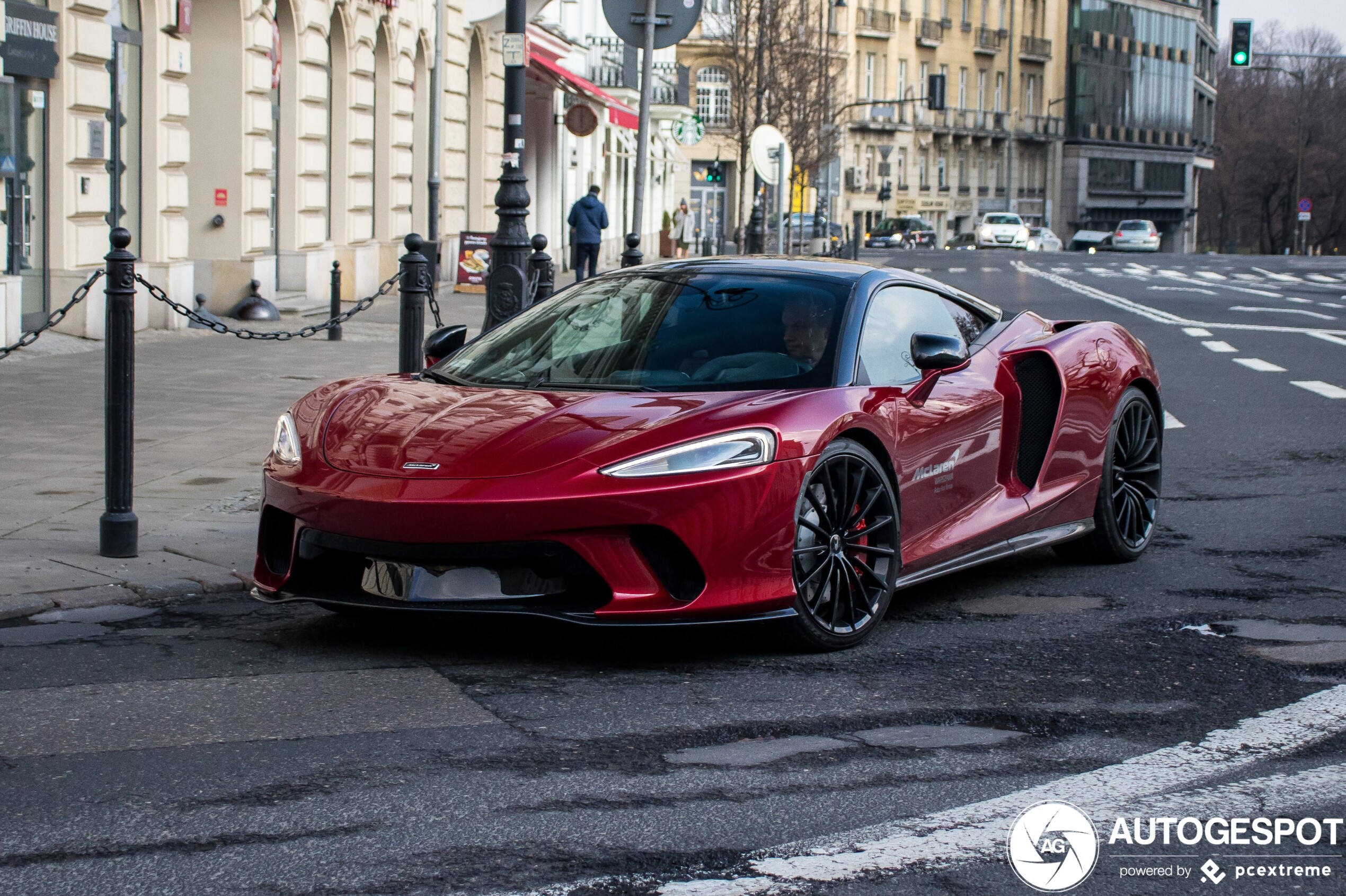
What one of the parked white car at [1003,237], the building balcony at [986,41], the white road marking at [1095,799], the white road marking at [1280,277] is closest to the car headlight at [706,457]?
the white road marking at [1095,799]

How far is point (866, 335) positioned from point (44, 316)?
12.0 meters

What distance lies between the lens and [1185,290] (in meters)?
33.2

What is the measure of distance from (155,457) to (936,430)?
5046 mm

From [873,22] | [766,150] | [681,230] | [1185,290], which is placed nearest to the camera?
[766,150]

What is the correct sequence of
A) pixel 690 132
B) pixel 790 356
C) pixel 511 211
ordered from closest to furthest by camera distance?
pixel 790 356, pixel 511 211, pixel 690 132

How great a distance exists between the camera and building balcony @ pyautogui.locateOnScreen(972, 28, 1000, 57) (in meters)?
100

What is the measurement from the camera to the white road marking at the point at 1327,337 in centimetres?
1961

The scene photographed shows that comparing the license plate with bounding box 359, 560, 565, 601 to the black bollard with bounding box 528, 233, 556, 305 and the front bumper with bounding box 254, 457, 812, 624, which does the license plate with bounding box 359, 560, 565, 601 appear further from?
the black bollard with bounding box 528, 233, 556, 305

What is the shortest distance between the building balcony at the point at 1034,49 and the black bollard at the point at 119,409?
3995 inches

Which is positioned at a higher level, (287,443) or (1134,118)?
(1134,118)

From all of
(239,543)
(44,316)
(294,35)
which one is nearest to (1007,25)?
(294,35)

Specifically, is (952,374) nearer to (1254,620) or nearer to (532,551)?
(1254,620)

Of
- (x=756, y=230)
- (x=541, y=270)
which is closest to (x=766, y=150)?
(x=541, y=270)

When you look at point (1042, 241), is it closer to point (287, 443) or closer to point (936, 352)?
point (936, 352)
